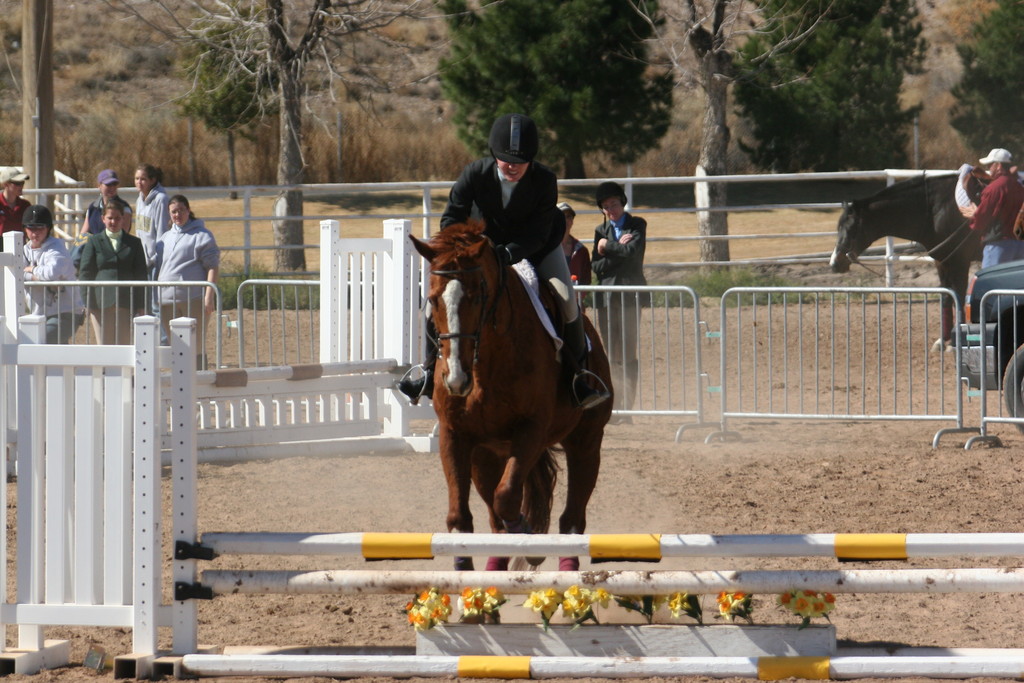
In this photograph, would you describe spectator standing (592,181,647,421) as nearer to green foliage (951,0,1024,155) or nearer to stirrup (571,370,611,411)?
stirrup (571,370,611,411)

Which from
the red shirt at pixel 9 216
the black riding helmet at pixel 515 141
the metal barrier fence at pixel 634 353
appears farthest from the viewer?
the red shirt at pixel 9 216

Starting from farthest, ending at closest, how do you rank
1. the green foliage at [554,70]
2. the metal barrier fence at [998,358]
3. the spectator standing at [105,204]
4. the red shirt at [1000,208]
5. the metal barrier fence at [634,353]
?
the green foliage at [554,70] → the red shirt at [1000,208] → the spectator standing at [105,204] → the metal barrier fence at [634,353] → the metal barrier fence at [998,358]

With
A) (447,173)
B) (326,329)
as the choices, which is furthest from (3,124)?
(326,329)

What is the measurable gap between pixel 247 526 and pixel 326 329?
2.80 meters

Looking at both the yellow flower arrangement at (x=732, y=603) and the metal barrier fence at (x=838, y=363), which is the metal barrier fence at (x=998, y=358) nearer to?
the metal barrier fence at (x=838, y=363)

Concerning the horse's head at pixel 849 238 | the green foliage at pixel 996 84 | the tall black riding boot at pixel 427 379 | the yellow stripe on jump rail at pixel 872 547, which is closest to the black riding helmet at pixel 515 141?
the tall black riding boot at pixel 427 379

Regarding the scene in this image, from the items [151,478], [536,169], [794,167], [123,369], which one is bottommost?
[151,478]

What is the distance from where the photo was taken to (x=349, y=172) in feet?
97.9

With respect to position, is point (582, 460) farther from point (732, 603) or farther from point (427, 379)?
point (732, 603)

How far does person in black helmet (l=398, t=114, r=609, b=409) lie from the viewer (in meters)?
5.42

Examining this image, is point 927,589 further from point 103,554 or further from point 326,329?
point 326,329

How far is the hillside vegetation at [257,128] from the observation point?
2989cm

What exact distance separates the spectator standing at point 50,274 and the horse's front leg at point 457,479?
19.2 ft

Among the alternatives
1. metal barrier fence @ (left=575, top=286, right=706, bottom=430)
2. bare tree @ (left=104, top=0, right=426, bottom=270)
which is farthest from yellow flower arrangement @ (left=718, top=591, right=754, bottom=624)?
bare tree @ (left=104, top=0, right=426, bottom=270)
